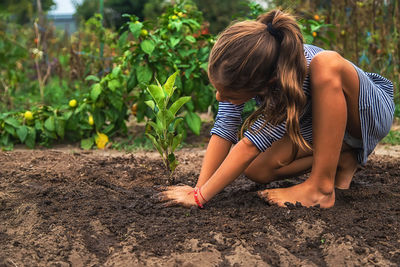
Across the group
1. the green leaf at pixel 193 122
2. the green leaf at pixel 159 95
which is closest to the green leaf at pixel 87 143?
the green leaf at pixel 193 122

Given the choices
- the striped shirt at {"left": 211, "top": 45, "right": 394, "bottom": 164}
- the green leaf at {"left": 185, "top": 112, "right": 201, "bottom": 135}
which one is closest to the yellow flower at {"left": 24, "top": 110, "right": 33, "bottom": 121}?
the green leaf at {"left": 185, "top": 112, "right": 201, "bottom": 135}

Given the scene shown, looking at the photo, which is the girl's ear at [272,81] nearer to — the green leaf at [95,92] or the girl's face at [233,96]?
the girl's face at [233,96]

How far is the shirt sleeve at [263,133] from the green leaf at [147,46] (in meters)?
1.74

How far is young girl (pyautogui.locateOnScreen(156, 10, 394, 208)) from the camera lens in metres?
1.89

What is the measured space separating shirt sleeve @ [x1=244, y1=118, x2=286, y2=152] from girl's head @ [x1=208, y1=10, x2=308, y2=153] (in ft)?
0.22

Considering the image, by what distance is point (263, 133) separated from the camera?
2031mm

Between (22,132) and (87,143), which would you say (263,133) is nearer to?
(87,143)

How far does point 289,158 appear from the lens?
244 cm

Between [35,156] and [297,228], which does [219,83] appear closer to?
[297,228]

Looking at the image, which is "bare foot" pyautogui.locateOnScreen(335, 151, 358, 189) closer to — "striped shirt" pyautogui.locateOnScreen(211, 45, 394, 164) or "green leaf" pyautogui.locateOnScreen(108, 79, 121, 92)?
"striped shirt" pyautogui.locateOnScreen(211, 45, 394, 164)

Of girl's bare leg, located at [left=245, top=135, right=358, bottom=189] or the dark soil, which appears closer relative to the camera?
the dark soil

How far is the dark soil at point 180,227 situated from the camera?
1792 mm

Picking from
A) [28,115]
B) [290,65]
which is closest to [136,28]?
[28,115]

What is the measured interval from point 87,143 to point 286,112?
2429mm
